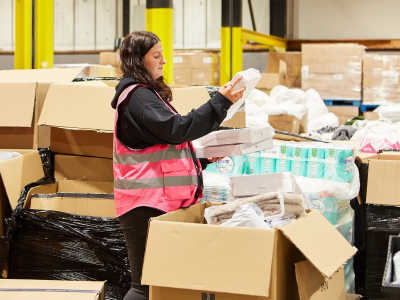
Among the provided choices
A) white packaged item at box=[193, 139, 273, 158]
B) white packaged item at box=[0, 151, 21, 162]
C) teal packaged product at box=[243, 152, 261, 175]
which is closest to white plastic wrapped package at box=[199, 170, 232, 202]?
teal packaged product at box=[243, 152, 261, 175]

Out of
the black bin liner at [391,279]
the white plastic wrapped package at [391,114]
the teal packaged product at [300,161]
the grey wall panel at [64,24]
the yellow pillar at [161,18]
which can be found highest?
the grey wall panel at [64,24]

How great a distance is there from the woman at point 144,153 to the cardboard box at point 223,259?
0.24 meters

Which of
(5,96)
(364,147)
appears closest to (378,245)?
(364,147)

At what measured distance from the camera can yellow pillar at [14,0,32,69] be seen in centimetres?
524

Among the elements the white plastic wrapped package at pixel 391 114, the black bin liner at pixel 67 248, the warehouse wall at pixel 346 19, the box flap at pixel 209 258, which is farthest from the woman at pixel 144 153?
the warehouse wall at pixel 346 19

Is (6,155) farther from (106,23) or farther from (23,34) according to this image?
(106,23)

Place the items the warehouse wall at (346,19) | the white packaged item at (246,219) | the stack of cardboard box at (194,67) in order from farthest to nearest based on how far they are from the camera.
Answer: the warehouse wall at (346,19) → the stack of cardboard box at (194,67) → the white packaged item at (246,219)

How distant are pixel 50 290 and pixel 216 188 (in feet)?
3.71

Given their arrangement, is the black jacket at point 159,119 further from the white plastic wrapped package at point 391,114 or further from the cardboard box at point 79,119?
the white plastic wrapped package at point 391,114

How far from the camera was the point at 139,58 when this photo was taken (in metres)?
2.48

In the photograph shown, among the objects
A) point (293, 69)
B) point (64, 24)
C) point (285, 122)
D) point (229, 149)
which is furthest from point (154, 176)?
point (64, 24)

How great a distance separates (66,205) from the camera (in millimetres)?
3605

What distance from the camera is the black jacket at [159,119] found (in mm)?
2299

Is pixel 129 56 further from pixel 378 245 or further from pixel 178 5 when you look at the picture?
pixel 178 5
